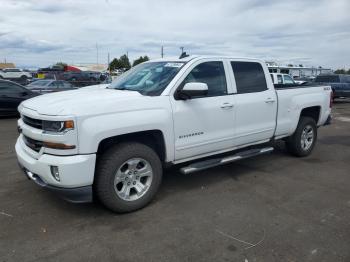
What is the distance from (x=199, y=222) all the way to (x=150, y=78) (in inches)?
82.4

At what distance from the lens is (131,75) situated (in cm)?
534

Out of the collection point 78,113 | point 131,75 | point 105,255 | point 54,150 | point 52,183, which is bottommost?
point 105,255

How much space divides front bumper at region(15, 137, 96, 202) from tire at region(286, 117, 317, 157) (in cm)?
428

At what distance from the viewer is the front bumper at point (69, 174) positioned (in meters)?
3.60

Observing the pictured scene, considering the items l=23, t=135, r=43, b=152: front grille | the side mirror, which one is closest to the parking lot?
l=23, t=135, r=43, b=152: front grille

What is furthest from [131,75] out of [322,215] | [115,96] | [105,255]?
[322,215]

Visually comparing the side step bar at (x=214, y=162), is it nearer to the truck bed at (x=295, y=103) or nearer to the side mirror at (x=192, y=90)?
the truck bed at (x=295, y=103)

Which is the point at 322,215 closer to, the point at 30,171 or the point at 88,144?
the point at 88,144

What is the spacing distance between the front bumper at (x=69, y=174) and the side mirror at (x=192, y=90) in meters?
1.41

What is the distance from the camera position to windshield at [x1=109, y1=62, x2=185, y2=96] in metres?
4.56

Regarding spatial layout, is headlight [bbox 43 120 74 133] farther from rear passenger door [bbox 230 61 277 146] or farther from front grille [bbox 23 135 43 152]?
rear passenger door [bbox 230 61 277 146]

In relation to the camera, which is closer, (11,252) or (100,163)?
(11,252)

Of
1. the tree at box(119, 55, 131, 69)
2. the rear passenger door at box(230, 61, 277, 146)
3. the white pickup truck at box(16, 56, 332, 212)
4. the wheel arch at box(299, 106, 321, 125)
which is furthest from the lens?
the tree at box(119, 55, 131, 69)

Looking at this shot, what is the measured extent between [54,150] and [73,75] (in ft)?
125
